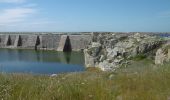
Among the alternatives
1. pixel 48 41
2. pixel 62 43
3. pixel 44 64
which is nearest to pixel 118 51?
pixel 44 64

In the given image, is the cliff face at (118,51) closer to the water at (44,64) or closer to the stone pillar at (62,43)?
the water at (44,64)

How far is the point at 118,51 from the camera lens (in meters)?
42.9

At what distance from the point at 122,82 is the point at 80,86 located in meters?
→ 1.93

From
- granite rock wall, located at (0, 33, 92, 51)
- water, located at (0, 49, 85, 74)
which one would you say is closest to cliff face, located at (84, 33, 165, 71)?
water, located at (0, 49, 85, 74)

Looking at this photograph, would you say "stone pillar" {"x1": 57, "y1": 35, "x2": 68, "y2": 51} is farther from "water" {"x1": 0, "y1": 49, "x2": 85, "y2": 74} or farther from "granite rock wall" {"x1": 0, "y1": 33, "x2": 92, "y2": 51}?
"water" {"x1": 0, "y1": 49, "x2": 85, "y2": 74}

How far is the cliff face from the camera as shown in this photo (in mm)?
38688

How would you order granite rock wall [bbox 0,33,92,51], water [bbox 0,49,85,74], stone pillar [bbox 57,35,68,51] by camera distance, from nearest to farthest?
water [bbox 0,49,85,74] → granite rock wall [bbox 0,33,92,51] → stone pillar [bbox 57,35,68,51]

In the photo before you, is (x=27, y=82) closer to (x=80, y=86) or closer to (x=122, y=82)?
(x=80, y=86)

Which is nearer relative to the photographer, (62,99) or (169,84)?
(62,99)

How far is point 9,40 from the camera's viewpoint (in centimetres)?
9494

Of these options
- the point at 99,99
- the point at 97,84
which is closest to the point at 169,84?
the point at 97,84

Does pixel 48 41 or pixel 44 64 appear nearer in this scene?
pixel 44 64

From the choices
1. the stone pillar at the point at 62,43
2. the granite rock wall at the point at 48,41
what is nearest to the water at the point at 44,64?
the granite rock wall at the point at 48,41

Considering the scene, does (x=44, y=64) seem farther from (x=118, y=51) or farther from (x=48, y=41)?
(x=48, y=41)
